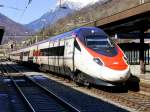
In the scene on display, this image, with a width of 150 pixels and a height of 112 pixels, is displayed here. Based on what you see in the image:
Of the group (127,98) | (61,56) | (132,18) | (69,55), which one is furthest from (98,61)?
(61,56)

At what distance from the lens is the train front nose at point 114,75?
1984 cm

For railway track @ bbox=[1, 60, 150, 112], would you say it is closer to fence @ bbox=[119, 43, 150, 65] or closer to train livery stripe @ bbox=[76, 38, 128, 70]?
train livery stripe @ bbox=[76, 38, 128, 70]

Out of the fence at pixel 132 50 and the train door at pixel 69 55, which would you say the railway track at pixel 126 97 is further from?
the fence at pixel 132 50

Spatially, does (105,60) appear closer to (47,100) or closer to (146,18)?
(47,100)

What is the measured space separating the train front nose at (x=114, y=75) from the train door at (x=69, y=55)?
4225 millimetres

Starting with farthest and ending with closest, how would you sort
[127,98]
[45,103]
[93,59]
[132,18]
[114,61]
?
[132,18] → [93,59] → [114,61] → [127,98] → [45,103]

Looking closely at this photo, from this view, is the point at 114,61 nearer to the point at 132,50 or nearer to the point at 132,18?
the point at 132,18

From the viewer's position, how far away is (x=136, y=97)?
62.6ft

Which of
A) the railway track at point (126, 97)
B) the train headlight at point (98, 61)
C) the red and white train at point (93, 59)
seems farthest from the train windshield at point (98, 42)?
the railway track at point (126, 97)

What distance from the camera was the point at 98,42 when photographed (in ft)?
73.4

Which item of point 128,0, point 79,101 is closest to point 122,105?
point 79,101

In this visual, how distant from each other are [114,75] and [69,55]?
5540mm

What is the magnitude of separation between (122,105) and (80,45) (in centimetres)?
663

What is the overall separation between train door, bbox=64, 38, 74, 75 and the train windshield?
1730mm
